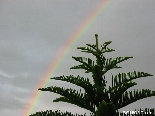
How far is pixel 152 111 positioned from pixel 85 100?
1727 mm

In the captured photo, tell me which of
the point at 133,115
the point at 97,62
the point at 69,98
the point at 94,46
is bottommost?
the point at 133,115

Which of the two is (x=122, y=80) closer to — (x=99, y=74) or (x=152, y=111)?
(x=99, y=74)

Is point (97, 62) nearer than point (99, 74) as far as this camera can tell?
No

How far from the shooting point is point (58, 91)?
709 cm

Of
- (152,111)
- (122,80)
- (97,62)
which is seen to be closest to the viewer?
(152,111)

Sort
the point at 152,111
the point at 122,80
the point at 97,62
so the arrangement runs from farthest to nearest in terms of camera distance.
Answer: the point at 97,62
the point at 122,80
the point at 152,111

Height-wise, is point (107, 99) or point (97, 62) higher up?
point (97, 62)

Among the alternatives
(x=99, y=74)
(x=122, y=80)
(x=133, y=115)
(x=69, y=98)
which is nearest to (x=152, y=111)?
(x=133, y=115)

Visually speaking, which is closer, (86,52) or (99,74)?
(99,74)

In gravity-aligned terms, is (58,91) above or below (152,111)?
above

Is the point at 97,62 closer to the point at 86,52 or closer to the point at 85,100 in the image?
the point at 86,52

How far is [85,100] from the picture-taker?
23.6 feet

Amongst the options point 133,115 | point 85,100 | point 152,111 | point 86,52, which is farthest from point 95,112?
point 86,52

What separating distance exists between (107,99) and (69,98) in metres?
1.00
